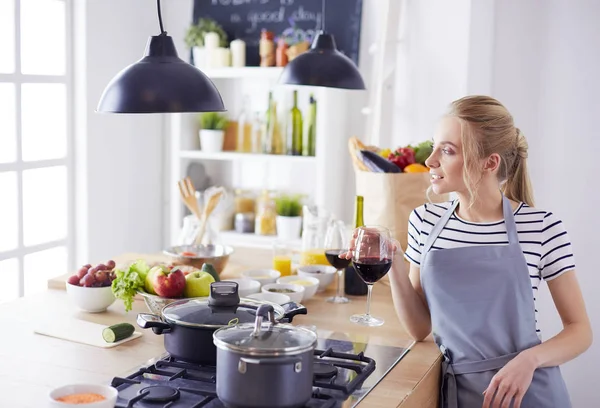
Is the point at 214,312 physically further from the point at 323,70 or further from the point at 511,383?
the point at 323,70

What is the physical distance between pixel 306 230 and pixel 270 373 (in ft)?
4.70

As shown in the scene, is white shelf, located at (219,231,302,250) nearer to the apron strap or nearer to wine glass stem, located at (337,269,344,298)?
wine glass stem, located at (337,269,344,298)

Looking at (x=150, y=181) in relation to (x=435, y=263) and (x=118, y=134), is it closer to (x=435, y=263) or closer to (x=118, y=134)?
(x=118, y=134)

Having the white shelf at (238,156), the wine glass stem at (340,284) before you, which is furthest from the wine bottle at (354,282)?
the white shelf at (238,156)

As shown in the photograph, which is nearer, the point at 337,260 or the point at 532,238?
the point at 532,238

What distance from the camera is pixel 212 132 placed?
4508 mm

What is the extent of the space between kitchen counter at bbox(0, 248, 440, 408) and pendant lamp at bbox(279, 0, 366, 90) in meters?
0.86

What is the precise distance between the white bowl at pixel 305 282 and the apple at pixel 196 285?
0.39m

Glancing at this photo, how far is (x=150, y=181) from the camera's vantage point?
4797 millimetres

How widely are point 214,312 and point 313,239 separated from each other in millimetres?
1118

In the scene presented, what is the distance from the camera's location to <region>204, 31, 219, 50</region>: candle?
173 inches

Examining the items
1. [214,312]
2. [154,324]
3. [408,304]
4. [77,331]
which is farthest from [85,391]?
[408,304]

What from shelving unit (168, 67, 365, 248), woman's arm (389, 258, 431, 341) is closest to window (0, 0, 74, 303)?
shelving unit (168, 67, 365, 248)

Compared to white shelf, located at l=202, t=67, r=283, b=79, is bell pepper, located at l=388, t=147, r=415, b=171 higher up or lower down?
lower down
